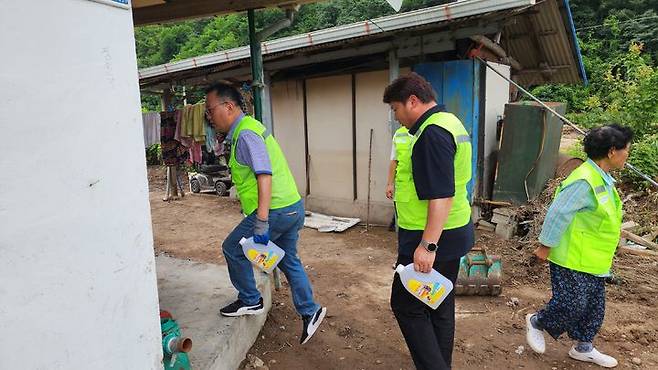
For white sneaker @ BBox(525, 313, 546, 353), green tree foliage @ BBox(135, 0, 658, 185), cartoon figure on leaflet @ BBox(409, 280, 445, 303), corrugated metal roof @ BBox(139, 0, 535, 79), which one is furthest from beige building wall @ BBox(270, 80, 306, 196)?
green tree foliage @ BBox(135, 0, 658, 185)

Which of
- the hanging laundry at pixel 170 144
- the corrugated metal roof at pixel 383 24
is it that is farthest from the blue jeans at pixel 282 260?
the hanging laundry at pixel 170 144

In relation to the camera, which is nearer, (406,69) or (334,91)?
(406,69)

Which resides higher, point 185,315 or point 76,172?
point 76,172

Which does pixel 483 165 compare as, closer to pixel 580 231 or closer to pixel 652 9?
pixel 580 231

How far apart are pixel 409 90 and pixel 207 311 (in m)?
2.07

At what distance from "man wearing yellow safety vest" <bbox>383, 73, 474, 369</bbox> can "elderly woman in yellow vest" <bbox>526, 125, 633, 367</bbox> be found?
763 mm

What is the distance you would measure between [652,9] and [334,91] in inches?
1062

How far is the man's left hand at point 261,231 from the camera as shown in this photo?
105 inches

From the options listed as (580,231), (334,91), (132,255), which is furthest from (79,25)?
(334,91)

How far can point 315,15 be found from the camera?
30766mm

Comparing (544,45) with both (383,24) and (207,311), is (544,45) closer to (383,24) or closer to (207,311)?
(383,24)

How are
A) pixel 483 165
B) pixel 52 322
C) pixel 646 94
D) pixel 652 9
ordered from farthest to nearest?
pixel 652 9
pixel 646 94
pixel 483 165
pixel 52 322

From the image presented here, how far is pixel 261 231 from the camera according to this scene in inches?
105

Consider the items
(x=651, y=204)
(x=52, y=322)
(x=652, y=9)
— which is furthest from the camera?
(x=652, y=9)
